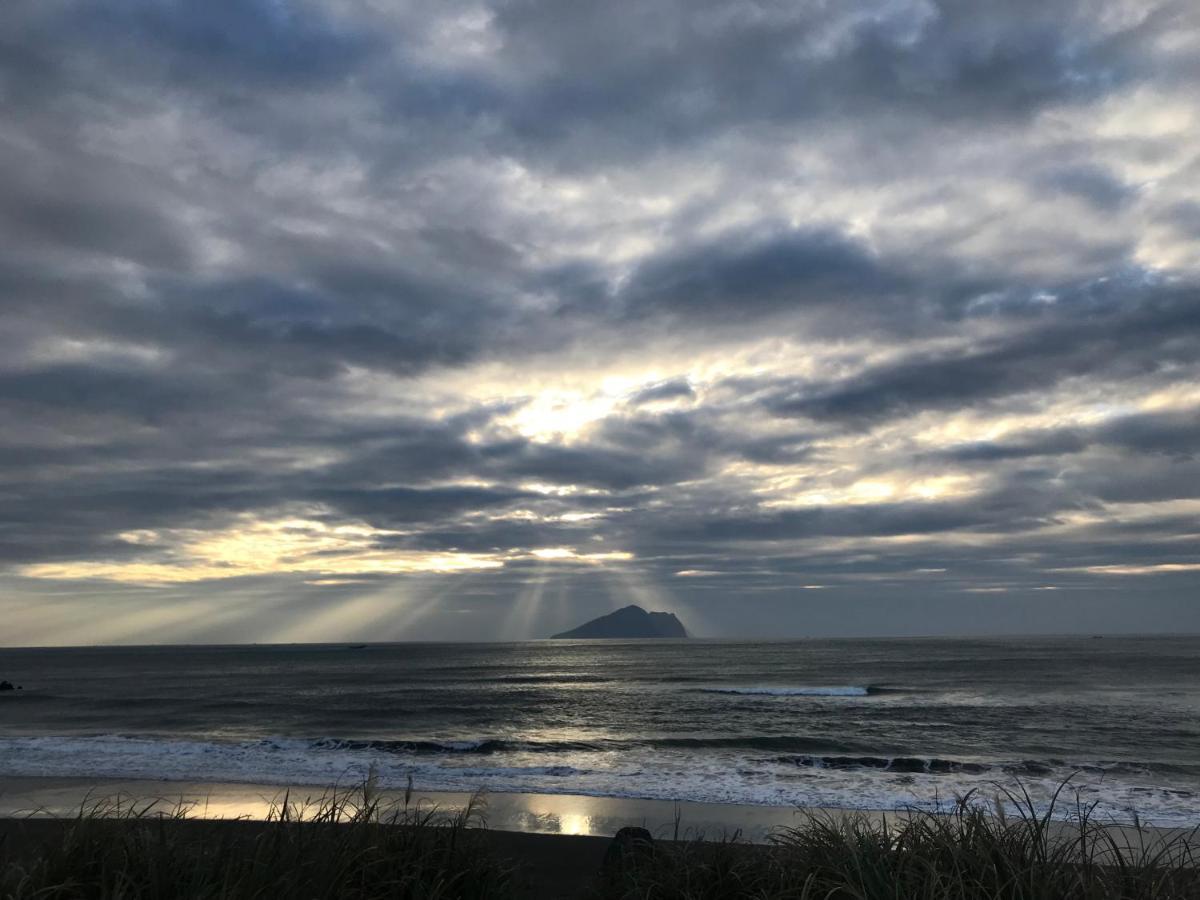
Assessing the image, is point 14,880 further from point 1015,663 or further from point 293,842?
point 1015,663

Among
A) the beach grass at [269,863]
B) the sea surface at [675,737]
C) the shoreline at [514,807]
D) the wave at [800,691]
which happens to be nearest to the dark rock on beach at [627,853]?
the beach grass at [269,863]

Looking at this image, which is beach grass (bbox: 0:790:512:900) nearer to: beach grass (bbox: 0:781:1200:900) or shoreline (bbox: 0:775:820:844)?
beach grass (bbox: 0:781:1200:900)

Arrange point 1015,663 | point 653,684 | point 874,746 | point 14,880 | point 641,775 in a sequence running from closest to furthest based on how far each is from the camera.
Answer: point 14,880, point 641,775, point 874,746, point 653,684, point 1015,663

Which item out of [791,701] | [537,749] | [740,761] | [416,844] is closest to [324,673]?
[791,701]

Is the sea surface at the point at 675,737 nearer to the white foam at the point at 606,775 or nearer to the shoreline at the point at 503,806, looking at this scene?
the white foam at the point at 606,775

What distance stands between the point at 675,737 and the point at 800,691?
25.2 metres

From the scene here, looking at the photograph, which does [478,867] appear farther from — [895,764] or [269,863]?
[895,764]

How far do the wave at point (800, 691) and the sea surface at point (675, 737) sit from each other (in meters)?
0.24

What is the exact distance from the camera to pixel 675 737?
29.0 m

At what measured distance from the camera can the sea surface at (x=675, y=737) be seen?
2009 centimetres

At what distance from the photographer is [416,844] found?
5.50 metres

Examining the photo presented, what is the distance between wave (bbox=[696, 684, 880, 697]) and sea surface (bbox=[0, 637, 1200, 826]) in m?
0.24

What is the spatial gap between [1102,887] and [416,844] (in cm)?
427

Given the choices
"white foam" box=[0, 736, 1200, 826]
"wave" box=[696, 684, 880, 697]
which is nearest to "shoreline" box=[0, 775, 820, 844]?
"white foam" box=[0, 736, 1200, 826]
